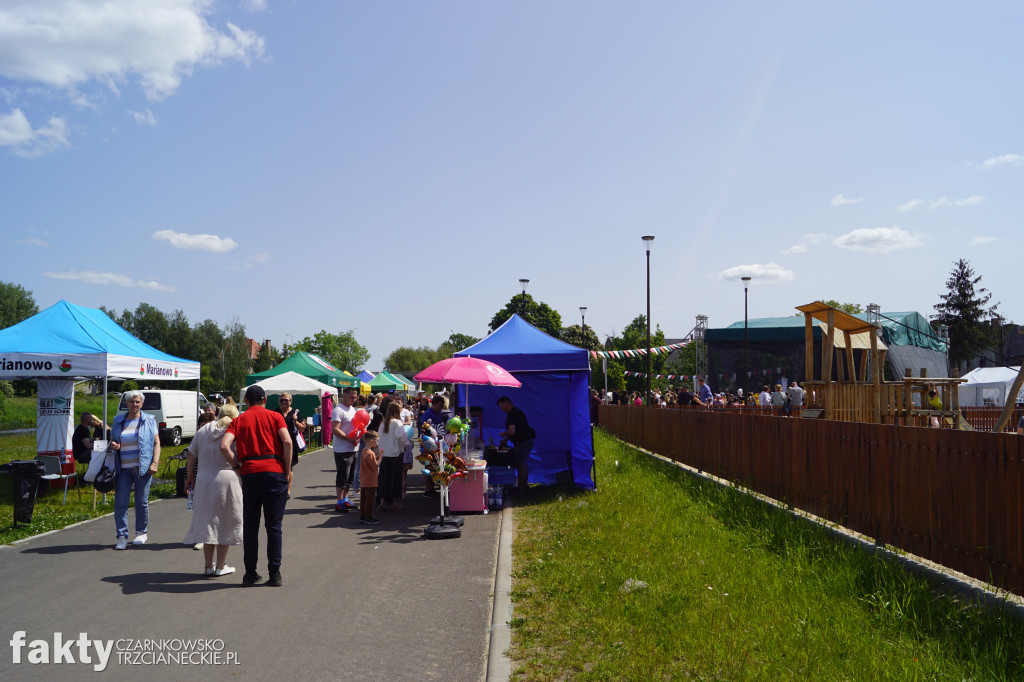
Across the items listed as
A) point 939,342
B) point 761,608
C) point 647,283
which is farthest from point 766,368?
point 761,608

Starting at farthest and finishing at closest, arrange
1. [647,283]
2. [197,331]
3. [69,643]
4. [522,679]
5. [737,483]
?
[197,331] → [647,283] → [737,483] → [69,643] → [522,679]

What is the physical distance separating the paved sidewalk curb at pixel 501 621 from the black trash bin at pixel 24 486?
6.43 metres

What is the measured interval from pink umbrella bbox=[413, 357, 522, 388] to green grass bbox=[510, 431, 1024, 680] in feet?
9.02

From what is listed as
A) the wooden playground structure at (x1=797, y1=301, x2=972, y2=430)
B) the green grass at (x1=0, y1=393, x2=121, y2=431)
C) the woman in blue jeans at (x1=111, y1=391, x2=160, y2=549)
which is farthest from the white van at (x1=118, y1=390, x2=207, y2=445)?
the wooden playground structure at (x1=797, y1=301, x2=972, y2=430)

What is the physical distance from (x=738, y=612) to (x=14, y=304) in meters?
82.0

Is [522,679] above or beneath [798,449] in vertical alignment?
Result: beneath

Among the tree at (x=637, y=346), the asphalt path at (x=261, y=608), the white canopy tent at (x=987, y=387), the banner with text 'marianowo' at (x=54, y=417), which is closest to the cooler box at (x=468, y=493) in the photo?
the asphalt path at (x=261, y=608)

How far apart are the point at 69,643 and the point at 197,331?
82235mm

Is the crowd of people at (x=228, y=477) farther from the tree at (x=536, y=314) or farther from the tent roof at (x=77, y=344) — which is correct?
the tree at (x=536, y=314)

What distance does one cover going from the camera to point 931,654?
4562mm

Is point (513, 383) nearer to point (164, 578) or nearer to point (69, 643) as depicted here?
point (164, 578)

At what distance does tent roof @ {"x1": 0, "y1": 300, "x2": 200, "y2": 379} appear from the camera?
1255 centimetres

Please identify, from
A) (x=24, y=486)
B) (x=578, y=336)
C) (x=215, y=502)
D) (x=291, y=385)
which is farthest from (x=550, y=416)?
(x=578, y=336)

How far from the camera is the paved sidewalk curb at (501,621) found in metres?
4.68
